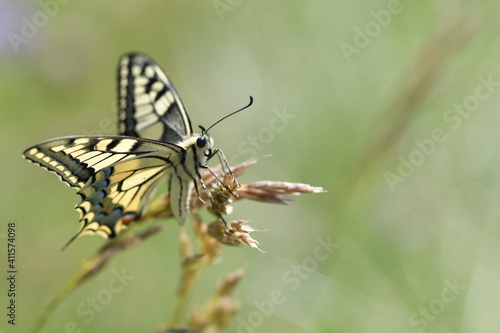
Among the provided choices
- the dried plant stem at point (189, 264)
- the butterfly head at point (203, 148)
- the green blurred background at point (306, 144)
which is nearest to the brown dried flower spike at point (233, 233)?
the dried plant stem at point (189, 264)

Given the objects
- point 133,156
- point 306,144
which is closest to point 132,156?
point 133,156

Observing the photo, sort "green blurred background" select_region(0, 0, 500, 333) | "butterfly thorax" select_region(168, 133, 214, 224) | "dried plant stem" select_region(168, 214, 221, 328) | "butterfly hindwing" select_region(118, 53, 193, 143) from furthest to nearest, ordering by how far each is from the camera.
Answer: "green blurred background" select_region(0, 0, 500, 333) < "butterfly hindwing" select_region(118, 53, 193, 143) < "butterfly thorax" select_region(168, 133, 214, 224) < "dried plant stem" select_region(168, 214, 221, 328)

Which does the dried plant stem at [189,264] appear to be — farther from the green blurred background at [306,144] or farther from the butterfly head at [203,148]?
the green blurred background at [306,144]

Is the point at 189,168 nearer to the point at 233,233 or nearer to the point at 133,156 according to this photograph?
the point at 133,156

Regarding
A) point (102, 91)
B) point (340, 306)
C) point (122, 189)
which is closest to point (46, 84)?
point (102, 91)

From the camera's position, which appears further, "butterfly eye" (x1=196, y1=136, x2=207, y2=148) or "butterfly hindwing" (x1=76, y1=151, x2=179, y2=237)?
"butterfly eye" (x1=196, y1=136, x2=207, y2=148)

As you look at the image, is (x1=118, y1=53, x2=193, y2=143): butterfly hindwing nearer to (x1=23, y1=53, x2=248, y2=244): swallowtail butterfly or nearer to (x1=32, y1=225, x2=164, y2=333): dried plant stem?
(x1=23, y1=53, x2=248, y2=244): swallowtail butterfly

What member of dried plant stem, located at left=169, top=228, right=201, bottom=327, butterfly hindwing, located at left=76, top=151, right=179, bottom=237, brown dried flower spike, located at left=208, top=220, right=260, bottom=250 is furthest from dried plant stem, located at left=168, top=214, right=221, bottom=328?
butterfly hindwing, located at left=76, top=151, right=179, bottom=237
